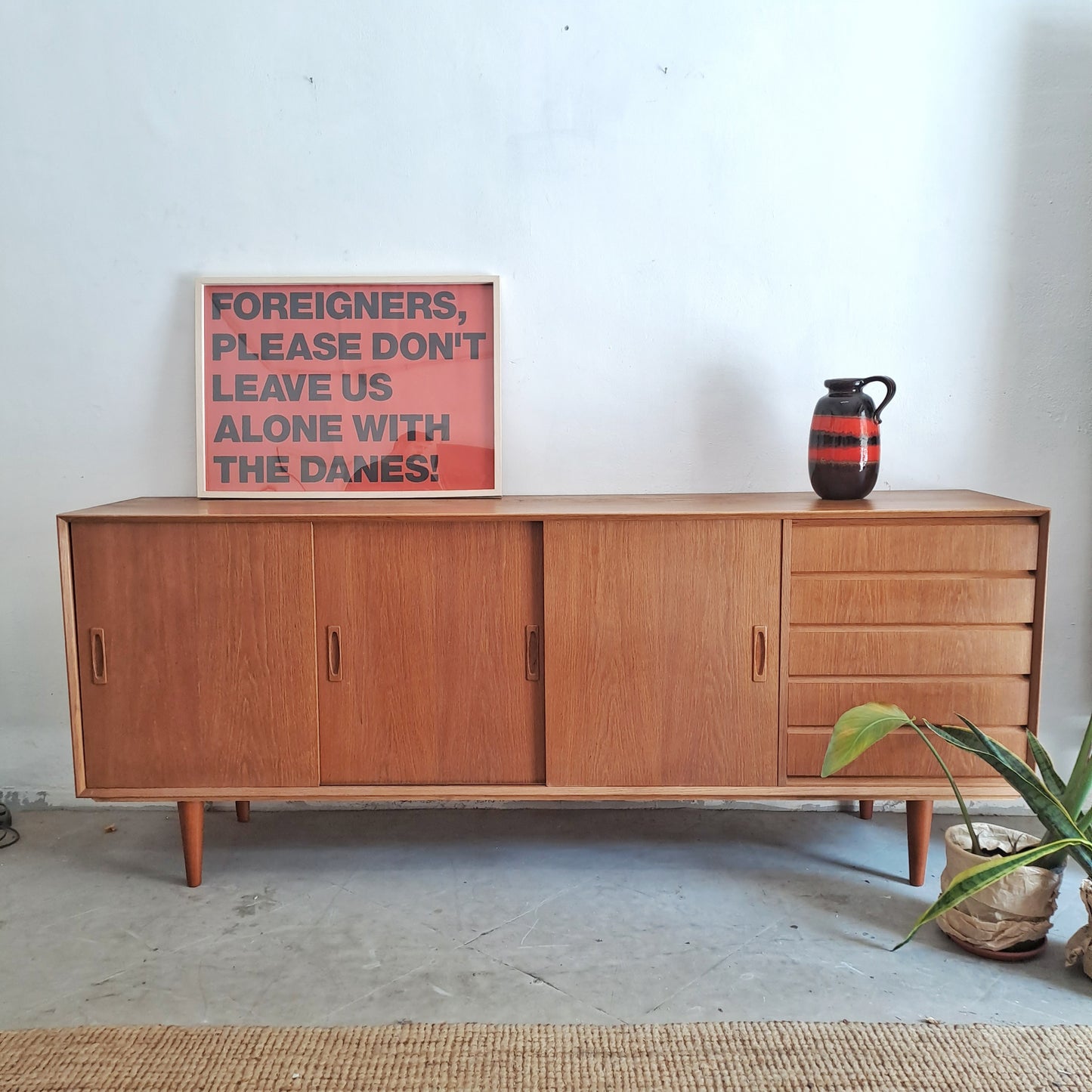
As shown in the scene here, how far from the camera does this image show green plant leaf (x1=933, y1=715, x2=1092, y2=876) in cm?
183

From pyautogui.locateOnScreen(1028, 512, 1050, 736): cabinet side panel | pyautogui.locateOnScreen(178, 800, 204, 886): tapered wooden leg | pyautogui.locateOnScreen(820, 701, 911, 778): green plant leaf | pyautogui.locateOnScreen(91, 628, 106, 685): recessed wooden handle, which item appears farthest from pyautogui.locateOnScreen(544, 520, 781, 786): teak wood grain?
pyautogui.locateOnScreen(91, 628, 106, 685): recessed wooden handle

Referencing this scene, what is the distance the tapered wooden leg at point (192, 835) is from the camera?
7.13ft

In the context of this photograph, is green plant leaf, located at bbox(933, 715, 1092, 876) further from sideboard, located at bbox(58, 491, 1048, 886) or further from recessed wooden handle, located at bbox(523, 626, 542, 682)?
recessed wooden handle, located at bbox(523, 626, 542, 682)

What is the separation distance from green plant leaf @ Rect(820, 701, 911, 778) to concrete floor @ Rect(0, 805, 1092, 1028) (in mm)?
393

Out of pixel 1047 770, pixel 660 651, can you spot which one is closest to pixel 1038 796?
pixel 1047 770

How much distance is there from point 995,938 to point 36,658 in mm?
2432

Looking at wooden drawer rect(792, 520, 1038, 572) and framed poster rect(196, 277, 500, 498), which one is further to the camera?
framed poster rect(196, 277, 500, 498)

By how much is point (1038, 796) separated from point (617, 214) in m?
1.64

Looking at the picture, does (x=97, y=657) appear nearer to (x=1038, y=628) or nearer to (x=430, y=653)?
(x=430, y=653)

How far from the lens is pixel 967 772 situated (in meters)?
2.12

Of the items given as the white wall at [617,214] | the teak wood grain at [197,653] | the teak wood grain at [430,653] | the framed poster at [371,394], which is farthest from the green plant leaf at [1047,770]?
the teak wood grain at [197,653]

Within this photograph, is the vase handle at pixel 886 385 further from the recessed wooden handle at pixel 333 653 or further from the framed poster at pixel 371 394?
the recessed wooden handle at pixel 333 653

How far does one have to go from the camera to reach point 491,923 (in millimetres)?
2021

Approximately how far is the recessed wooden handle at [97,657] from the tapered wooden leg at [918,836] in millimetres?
1831
